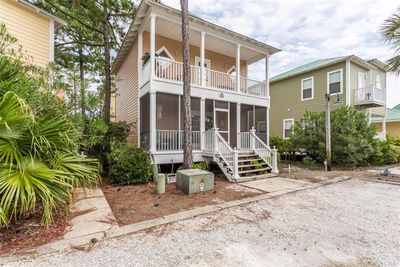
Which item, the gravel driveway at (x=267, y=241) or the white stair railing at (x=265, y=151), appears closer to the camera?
the gravel driveway at (x=267, y=241)

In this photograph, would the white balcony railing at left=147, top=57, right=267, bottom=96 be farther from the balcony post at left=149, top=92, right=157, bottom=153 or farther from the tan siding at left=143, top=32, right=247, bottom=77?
the tan siding at left=143, top=32, right=247, bottom=77

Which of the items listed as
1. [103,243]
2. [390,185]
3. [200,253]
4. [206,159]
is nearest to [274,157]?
[206,159]

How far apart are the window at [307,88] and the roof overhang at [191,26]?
21.0 ft

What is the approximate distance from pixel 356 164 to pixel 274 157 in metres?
5.53

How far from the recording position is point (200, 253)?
3.09m

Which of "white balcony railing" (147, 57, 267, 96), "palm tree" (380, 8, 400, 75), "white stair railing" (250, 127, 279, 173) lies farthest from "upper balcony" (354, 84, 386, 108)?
"white stair railing" (250, 127, 279, 173)

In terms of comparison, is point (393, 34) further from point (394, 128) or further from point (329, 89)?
point (394, 128)

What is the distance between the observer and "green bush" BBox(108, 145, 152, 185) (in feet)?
24.3

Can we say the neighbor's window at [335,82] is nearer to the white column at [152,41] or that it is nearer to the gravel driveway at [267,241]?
the gravel driveway at [267,241]

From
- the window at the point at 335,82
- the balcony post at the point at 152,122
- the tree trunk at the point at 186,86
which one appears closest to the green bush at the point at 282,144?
the window at the point at 335,82

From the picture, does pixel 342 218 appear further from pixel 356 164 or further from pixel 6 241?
pixel 356 164

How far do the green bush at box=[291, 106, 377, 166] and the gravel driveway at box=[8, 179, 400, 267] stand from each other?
21.8 ft

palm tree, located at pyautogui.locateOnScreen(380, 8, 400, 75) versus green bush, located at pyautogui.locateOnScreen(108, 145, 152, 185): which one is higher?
palm tree, located at pyautogui.locateOnScreen(380, 8, 400, 75)

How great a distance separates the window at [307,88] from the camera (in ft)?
55.3
